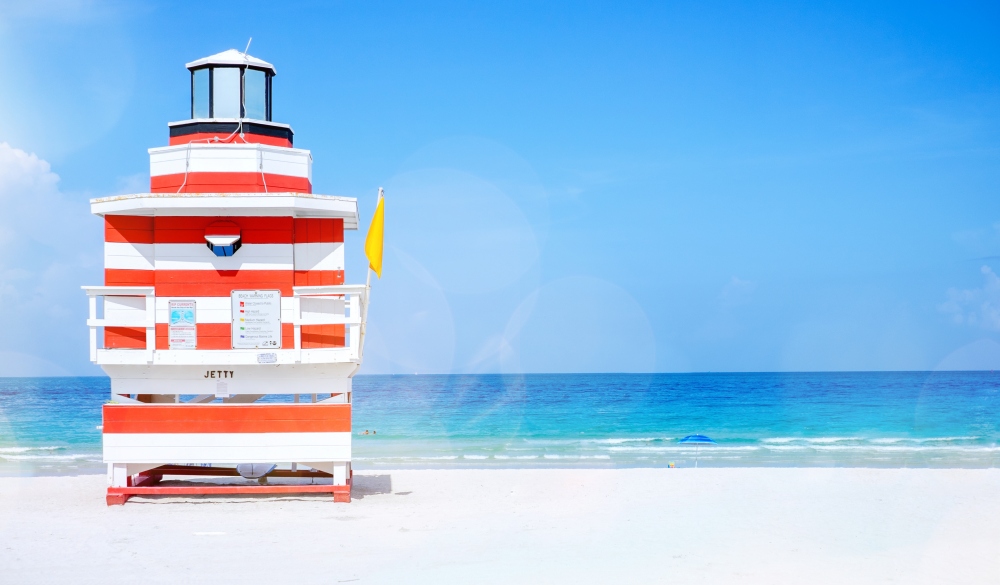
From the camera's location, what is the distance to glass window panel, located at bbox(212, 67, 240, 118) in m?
12.2

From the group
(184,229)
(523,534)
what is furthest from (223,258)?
(523,534)

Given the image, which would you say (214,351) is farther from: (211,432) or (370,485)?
(370,485)

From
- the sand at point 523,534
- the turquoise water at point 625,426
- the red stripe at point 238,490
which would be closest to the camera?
the sand at point 523,534

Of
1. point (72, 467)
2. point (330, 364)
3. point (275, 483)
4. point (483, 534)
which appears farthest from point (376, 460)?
point (483, 534)

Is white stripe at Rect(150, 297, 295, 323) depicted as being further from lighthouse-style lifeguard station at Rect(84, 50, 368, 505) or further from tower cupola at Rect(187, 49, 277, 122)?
tower cupola at Rect(187, 49, 277, 122)

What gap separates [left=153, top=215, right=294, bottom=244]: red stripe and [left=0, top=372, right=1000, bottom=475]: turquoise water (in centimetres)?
1127

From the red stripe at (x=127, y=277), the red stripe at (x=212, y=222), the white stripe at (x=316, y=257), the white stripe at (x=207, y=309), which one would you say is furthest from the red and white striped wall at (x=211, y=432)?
the red stripe at (x=212, y=222)

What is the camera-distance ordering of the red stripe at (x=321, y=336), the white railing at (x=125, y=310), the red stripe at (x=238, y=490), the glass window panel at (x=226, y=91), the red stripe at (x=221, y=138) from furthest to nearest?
the glass window panel at (x=226, y=91) → the red stripe at (x=221, y=138) → the red stripe at (x=321, y=336) → the red stripe at (x=238, y=490) → the white railing at (x=125, y=310)

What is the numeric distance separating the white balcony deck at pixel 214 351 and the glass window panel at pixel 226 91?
8.84 ft

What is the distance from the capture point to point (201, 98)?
40.4ft

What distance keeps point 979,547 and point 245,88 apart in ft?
35.0

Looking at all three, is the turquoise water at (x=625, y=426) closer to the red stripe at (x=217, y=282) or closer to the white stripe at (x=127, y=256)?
the red stripe at (x=217, y=282)

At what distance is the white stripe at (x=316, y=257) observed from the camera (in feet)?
38.8

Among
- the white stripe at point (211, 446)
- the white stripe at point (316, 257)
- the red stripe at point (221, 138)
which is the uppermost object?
the red stripe at point (221, 138)
